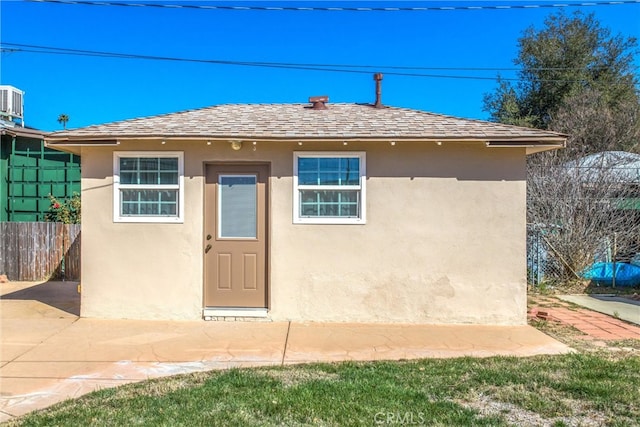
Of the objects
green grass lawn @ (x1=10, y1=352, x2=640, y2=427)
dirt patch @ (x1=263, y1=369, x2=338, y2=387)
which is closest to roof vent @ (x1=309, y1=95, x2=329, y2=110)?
green grass lawn @ (x1=10, y1=352, x2=640, y2=427)

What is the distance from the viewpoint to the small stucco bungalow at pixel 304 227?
670 cm

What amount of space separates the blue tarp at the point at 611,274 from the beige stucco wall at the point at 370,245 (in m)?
4.70

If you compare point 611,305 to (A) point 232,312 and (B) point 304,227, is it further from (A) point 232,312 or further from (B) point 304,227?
(A) point 232,312

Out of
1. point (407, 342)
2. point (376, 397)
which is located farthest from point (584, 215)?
point (376, 397)

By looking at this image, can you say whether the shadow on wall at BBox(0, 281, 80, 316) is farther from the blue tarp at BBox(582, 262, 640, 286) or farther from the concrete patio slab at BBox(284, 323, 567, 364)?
the blue tarp at BBox(582, 262, 640, 286)

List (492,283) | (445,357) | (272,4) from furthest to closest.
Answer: (272,4) < (492,283) < (445,357)

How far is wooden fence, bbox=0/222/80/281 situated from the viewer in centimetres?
1030

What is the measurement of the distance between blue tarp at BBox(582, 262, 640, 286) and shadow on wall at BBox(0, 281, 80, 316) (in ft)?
34.9

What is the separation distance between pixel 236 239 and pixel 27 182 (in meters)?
8.65

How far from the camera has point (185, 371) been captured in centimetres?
460

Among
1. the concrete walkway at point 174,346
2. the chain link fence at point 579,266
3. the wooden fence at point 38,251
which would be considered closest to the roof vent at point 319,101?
the concrete walkway at point 174,346

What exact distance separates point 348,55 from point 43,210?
33.6 feet

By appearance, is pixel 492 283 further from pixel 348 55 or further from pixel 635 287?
pixel 348 55

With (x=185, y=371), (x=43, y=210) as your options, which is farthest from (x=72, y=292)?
(x=185, y=371)
